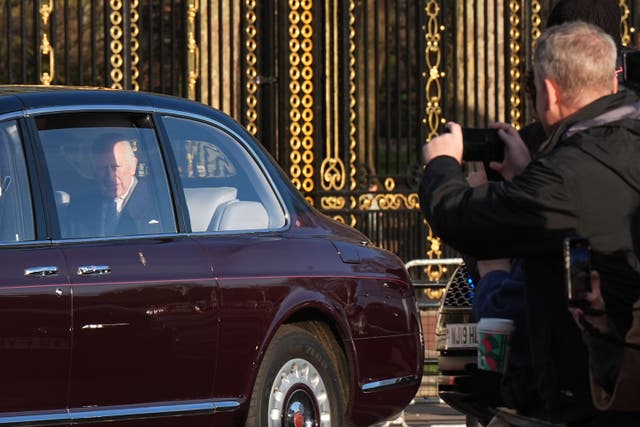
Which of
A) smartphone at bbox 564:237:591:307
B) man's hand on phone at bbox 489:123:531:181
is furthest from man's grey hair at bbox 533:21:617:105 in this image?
smartphone at bbox 564:237:591:307

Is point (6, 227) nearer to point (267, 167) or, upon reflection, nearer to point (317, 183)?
point (267, 167)

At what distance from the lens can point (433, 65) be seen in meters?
16.3

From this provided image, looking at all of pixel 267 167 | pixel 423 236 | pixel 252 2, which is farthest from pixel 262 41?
pixel 267 167

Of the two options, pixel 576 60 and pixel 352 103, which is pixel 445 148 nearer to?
pixel 576 60

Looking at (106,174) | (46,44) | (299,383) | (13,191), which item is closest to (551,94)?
(13,191)

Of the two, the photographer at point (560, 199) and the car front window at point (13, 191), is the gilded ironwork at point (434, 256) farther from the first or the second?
the photographer at point (560, 199)

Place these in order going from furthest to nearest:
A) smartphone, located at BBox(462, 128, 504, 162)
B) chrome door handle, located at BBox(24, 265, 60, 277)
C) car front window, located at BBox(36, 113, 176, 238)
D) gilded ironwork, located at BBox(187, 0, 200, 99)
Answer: gilded ironwork, located at BBox(187, 0, 200, 99) → car front window, located at BBox(36, 113, 176, 238) → chrome door handle, located at BBox(24, 265, 60, 277) → smartphone, located at BBox(462, 128, 504, 162)

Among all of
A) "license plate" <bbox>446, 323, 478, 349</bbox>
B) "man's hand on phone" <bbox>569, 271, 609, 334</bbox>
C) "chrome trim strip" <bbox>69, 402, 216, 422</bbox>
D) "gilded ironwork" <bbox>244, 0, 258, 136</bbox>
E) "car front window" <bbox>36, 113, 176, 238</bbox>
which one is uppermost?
"gilded ironwork" <bbox>244, 0, 258, 136</bbox>

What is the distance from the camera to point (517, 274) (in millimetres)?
5422

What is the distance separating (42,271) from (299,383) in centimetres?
146

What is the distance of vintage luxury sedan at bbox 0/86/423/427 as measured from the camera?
689cm

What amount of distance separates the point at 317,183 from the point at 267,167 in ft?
25.2

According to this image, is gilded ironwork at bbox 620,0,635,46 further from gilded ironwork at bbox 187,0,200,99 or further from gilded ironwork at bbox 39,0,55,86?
gilded ironwork at bbox 39,0,55,86

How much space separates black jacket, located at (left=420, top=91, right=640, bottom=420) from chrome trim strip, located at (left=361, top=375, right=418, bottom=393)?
348cm
